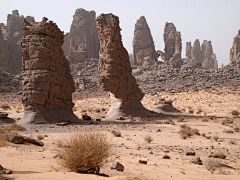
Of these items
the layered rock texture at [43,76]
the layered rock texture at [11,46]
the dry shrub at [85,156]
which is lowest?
the dry shrub at [85,156]

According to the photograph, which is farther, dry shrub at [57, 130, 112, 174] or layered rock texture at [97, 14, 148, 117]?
layered rock texture at [97, 14, 148, 117]

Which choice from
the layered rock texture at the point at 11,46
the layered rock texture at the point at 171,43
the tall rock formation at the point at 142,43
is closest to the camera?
the layered rock texture at the point at 11,46

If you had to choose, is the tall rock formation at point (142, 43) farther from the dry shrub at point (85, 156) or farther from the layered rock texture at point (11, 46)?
the dry shrub at point (85, 156)

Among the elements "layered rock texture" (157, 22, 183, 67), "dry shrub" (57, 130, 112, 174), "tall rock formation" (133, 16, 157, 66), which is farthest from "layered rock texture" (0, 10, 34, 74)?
"dry shrub" (57, 130, 112, 174)

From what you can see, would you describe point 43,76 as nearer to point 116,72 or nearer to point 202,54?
point 116,72

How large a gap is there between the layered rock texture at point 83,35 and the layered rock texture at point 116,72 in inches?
1689

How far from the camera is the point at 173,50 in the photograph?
63.9 meters

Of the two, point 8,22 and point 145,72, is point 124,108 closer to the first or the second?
point 145,72

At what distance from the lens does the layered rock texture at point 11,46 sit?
5500 cm

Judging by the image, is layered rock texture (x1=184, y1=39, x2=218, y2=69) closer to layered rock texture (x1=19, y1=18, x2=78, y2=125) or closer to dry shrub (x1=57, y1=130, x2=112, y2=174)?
layered rock texture (x1=19, y1=18, x2=78, y2=125)

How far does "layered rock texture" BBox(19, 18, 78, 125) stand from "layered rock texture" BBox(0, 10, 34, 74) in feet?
149

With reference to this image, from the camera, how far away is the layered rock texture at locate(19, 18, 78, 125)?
13.9 meters

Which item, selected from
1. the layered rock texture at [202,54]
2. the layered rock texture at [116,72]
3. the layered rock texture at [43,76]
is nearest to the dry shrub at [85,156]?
the layered rock texture at [43,76]

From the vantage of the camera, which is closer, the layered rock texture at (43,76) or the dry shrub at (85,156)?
the dry shrub at (85,156)
